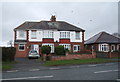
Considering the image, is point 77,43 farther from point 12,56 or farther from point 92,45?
point 12,56

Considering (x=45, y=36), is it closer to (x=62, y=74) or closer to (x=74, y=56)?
(x=74, y=56)

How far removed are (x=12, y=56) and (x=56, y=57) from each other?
641cm

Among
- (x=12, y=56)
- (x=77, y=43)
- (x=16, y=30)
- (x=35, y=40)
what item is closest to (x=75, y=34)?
(x=77, y=43)

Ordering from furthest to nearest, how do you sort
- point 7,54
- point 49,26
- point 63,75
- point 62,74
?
point 49,26
point 7,54
point 62,74
point 63,75

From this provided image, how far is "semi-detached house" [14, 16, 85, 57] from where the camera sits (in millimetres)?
35562

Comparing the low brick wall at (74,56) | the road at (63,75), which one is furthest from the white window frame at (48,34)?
the road at (63,75)

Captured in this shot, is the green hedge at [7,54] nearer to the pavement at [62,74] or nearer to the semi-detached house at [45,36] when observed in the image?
the pavement at [62,74]

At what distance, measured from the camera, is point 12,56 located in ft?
70.8

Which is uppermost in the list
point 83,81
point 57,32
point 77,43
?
point 57,32

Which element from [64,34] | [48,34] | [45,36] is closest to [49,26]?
[48,34]

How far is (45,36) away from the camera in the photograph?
36.8 meters

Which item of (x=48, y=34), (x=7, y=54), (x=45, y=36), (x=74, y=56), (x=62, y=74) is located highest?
(x=48, y=34)

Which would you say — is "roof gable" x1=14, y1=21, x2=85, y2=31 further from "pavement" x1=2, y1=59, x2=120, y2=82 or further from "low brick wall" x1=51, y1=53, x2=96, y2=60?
"pavement" x1=2, y1=59, x2=120, y2=82

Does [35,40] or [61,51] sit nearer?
[61,51]
